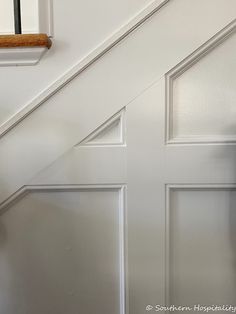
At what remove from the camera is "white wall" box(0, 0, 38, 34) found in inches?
30.7

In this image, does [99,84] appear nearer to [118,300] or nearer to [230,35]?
[230,35]

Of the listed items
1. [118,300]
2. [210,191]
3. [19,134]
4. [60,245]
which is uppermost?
[19,134]

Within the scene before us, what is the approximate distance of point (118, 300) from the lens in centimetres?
85

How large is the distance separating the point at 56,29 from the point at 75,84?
15 centimetres

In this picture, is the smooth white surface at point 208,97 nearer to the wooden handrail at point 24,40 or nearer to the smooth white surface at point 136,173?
the smooth white surface at point 136,173

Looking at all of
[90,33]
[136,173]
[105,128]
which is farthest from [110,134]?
[90,33]

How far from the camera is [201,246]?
83cm

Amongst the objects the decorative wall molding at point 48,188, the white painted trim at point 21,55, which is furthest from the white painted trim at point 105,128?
the white painted trim at point 21,55

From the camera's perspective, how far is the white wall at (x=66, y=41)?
30.7 inches

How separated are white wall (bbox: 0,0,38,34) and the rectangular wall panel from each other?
0.56 meters

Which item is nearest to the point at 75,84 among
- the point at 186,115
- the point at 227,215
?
the point at 186,115

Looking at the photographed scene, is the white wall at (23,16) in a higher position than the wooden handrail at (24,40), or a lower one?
higher

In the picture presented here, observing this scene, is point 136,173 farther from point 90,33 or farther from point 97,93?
point 90,33

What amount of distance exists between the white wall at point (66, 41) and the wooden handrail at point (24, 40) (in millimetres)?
35
